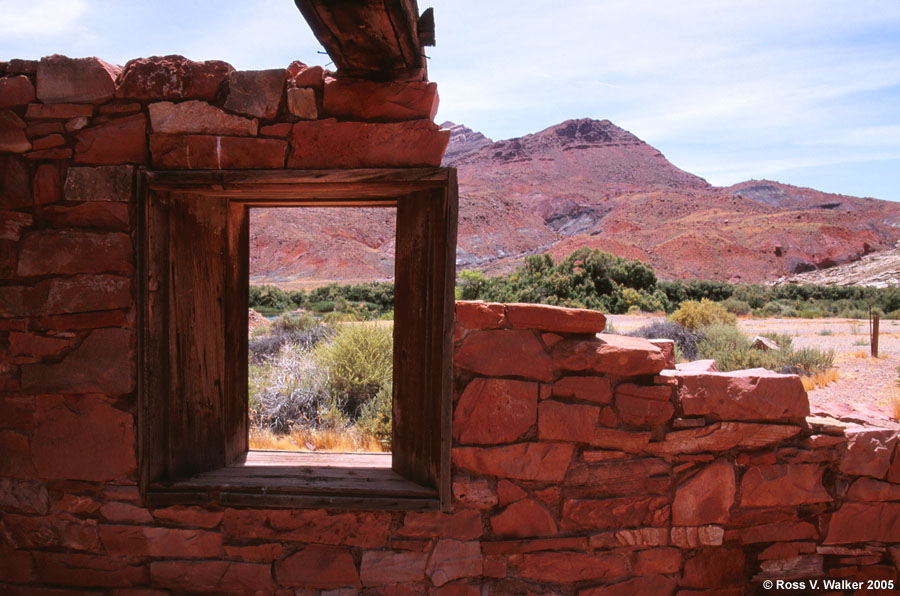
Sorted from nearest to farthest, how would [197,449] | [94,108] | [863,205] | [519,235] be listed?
1. [94,108]
2. [197,449]
3. [519,235]
4. [863,205]

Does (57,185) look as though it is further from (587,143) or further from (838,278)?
(587,143)

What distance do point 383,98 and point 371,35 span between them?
1.31ft

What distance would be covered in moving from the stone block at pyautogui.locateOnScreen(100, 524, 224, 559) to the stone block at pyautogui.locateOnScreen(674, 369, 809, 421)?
2464mm

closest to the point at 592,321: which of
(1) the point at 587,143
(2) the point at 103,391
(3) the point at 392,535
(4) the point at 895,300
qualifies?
(3) the point at 392,535

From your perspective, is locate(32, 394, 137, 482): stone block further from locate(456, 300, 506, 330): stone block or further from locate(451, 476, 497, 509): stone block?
locate(456, 300, 506, 330): stone block

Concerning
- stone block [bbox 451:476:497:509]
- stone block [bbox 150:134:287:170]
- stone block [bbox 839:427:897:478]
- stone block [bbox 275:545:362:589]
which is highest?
stone block [bbox 150:134:287:170]

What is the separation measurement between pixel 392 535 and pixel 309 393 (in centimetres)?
329

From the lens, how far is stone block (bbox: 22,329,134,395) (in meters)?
2.79

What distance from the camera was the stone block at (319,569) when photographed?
2.81 m

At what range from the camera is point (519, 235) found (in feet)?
155

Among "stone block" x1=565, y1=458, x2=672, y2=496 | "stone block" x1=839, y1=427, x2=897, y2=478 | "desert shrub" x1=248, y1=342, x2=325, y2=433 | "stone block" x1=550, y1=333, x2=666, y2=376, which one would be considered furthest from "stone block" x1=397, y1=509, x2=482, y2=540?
"desert shrub" x1=248, y1=342, x2=325, y2=433

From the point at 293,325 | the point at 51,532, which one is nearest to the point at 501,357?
the point at 51,532

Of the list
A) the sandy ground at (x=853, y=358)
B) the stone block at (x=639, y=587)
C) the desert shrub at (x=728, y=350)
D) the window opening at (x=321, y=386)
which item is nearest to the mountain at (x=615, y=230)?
the sandy ground at (x=853, y=358)
